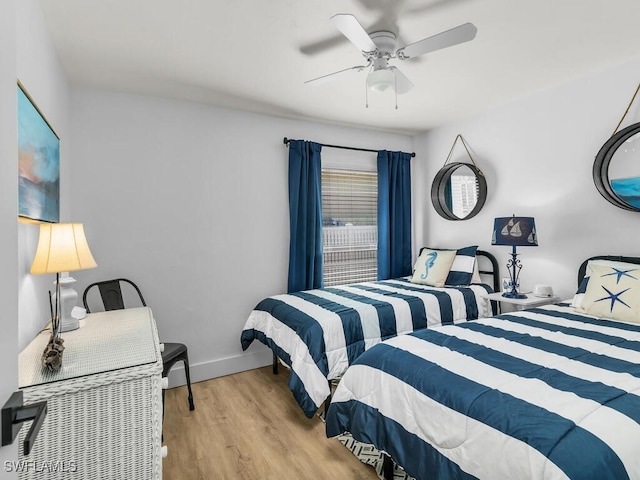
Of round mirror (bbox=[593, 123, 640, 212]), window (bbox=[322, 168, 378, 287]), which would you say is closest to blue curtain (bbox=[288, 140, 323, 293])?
window (bbox=[322, 168, 378, 287])

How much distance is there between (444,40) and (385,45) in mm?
425

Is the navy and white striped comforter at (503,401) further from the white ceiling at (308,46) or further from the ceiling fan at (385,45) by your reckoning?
the white ceiling at (308,46)

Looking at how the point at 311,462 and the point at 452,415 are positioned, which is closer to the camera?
the point at 452,415

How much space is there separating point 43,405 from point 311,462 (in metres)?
1.77

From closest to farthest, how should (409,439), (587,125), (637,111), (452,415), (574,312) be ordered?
(452,415) < (409,439) < (574,312) < (637,111) < (587,125)

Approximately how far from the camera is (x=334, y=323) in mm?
2613

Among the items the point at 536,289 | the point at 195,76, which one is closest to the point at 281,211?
the point at 195,76

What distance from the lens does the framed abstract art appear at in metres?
1.48

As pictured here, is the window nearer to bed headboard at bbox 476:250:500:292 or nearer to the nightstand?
bed headboard at bbox 476:250:500:292

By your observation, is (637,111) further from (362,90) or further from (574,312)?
(362,90)

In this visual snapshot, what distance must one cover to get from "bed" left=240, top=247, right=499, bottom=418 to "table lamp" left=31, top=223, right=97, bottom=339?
140cm

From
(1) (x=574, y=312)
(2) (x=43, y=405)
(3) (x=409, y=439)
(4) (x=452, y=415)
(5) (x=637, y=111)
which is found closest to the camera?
(2) (x=43, y=405)

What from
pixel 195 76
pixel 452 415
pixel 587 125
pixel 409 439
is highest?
pixel 195 76

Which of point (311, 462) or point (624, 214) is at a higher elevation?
point (624, 214)
